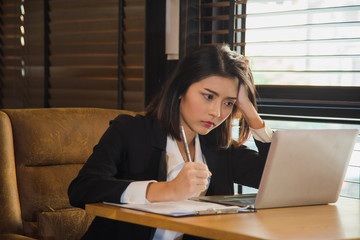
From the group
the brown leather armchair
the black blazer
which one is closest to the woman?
the black blazer

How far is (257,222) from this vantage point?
1308 mm

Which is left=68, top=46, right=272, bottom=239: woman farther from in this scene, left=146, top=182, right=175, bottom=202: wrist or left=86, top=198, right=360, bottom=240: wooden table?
left=86, top=198, right=360, bottom=240: wooden table

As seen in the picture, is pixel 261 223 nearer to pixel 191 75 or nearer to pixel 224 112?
pixel 224 112

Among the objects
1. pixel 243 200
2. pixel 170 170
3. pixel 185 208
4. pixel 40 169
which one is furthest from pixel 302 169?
pixel 40 169

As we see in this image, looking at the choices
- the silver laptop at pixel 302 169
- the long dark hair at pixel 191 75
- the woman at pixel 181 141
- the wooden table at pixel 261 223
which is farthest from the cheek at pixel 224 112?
the wooden table at pixel 261 223

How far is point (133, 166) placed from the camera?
181 cm

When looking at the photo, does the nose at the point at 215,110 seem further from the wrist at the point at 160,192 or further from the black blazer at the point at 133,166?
the wrist at the point at 160,192

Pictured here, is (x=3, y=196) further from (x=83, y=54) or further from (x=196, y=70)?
(x=83, y=54)

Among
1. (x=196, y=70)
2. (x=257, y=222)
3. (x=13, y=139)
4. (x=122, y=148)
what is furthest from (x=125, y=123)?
(x=257, y=222)

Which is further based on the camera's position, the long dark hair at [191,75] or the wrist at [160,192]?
the long dark hair at [191,75]

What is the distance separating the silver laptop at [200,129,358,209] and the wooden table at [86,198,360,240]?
0.05 meters

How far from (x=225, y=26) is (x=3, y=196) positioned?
154 centimetres

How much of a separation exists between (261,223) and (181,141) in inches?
27.0

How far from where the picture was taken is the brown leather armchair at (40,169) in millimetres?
1877
